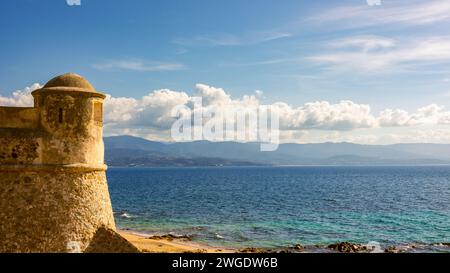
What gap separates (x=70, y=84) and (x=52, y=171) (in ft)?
12.4

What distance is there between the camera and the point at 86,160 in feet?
60.0

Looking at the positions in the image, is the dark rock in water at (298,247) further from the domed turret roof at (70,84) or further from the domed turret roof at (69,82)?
the domed turret roof at (69,82)

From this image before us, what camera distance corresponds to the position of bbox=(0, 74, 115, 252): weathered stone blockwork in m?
17.0

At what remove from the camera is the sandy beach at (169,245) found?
3319 centimetres

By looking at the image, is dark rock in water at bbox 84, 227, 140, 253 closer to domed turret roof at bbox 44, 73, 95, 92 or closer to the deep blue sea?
domed turret roof at bbox 44, 73, 95, 92

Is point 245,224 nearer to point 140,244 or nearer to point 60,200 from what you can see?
point 140,244

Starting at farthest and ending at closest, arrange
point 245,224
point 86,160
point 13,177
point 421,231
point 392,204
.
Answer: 1. point 392,204
2. point 245,224
3. point 421,231
4. point 86,160
5. point 13,177

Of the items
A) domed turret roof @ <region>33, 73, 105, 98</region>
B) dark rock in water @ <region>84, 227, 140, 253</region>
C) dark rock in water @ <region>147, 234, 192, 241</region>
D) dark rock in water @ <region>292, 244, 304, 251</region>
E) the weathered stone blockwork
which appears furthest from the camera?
dark rock in water @ <region>147, 234, 192, 241</region>

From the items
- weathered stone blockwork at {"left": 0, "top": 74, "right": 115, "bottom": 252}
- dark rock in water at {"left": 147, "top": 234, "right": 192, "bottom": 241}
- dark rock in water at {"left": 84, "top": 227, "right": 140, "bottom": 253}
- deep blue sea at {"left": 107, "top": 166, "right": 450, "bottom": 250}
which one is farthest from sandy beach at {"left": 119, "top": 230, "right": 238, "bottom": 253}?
weathered stone blockwork at {"left": 0, "top": 74, "right": 115, "bottom": 252}


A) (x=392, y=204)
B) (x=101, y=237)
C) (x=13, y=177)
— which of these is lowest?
(x=392, y=204)

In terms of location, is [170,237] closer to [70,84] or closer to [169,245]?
[169,245]
